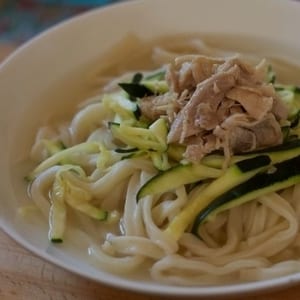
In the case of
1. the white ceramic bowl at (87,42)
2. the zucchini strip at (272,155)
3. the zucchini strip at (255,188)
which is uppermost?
the white ceramic bowl at (87,42)

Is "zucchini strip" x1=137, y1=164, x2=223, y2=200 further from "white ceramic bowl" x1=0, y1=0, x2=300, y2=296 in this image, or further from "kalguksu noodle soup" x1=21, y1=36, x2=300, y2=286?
"white ceramic bowl" x1=0, y1=0, x2=300, y2=296

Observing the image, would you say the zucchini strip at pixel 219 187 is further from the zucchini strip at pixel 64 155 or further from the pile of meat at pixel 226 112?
the zucchini strip at pixel 64 155

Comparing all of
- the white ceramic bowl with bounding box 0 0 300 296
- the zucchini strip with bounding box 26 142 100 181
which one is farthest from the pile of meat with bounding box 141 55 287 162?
the white ceramic bowl with bounding box 0 0 300 296

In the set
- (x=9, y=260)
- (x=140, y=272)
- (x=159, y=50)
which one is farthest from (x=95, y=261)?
(x=159, y=50)

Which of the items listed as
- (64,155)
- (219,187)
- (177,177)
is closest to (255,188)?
(219,187)

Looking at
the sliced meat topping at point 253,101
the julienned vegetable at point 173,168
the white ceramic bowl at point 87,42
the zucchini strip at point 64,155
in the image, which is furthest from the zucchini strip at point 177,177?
the white ceramic bowl at point 87,42

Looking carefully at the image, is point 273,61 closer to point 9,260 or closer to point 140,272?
point 140,272
